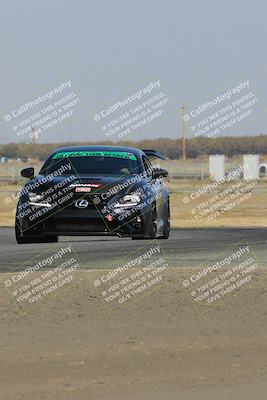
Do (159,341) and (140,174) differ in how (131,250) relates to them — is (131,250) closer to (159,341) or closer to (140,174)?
(140,174)

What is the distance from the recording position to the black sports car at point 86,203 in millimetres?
16438

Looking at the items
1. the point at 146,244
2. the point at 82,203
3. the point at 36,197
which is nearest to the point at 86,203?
the point at 82,203

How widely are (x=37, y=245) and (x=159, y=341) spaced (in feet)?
30.2

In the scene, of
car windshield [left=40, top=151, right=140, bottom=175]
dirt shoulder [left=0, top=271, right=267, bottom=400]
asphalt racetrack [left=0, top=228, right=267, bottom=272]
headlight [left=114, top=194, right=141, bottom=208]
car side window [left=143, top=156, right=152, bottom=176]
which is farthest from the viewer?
car side window [left=143, top=156, right=152, bottom=176]

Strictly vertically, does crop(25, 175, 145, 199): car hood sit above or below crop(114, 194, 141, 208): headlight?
above

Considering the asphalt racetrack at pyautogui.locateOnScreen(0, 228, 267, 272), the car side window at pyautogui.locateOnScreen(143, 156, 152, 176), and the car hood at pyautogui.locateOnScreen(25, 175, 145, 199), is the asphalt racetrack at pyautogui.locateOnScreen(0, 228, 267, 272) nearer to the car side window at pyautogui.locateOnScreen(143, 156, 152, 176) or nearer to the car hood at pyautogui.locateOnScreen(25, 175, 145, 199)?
the car hood at pyautogui.locateOnScreen(25, 175, 145, 199)

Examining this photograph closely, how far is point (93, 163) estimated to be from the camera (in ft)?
58.3

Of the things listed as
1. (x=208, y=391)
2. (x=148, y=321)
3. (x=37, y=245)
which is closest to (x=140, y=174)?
(x=37, y=245)

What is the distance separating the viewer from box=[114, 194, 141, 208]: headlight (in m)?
16.5

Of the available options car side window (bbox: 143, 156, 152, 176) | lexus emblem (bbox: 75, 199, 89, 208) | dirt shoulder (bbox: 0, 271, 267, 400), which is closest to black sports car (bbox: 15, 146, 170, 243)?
lexus emblem (bbox: 75, 199, 89, 208)

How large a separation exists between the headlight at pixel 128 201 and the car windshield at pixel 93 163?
0.85 m

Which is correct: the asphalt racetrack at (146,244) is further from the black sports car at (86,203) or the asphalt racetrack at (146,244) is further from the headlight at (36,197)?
the headlight at (36,197)

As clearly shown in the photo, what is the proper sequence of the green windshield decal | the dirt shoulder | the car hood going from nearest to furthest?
the dirt shoulder, the car hood, the green windshield decal

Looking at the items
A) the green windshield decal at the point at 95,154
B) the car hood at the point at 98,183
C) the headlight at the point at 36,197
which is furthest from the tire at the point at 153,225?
the headlight at the point at 36,197
